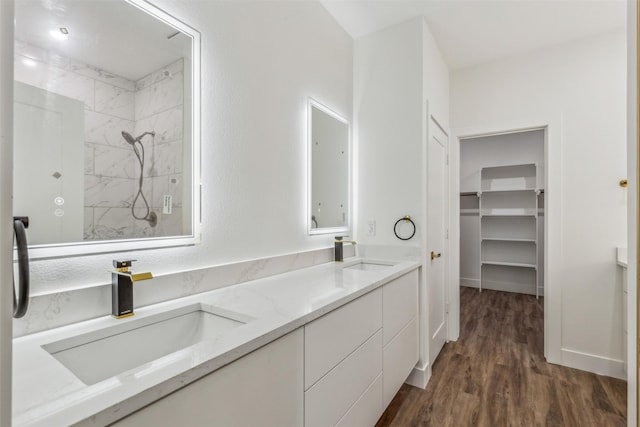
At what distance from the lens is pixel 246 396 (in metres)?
0.81

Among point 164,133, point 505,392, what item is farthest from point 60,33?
point 505,392

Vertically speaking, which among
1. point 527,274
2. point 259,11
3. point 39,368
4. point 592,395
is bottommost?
point 592,395

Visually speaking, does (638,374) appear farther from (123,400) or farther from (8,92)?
(8,92)

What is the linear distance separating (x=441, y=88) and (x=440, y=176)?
31.3 inches

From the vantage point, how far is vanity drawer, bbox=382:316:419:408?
5.51ft

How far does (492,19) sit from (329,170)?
165 cm

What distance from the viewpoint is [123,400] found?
545mm

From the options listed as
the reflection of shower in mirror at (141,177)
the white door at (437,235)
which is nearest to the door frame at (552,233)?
the white door at (437,235)

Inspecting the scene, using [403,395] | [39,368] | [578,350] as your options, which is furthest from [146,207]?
[578,350]

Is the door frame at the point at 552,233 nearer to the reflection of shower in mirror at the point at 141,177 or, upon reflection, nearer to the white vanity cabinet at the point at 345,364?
the white vanity cabinet at the point at 345,364

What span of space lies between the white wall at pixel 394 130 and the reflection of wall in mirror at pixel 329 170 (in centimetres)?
17

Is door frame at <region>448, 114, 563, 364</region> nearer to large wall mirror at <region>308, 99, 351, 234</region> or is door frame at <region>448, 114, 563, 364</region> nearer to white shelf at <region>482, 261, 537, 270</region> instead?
large wall mirror at <region>308, 99, 351, 234</region>

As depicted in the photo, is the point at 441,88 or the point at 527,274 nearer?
the point at 441,88

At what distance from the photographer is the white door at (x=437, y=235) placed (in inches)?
94.0
